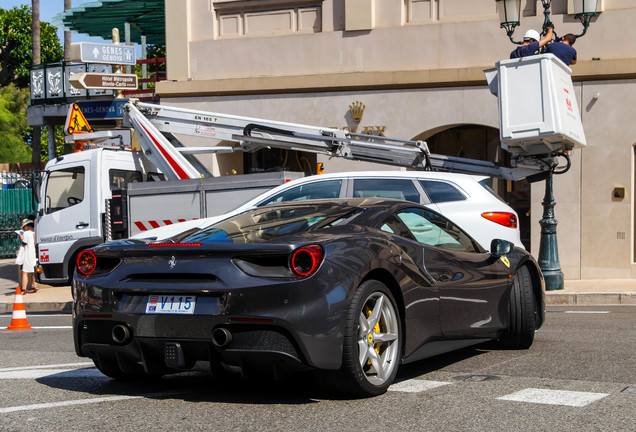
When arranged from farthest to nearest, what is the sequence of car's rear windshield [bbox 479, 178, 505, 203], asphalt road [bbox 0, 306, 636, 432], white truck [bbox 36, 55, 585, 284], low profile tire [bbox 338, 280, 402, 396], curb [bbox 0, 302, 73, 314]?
curb [bbox 0, 302, 73, 314]
white truck [bbox 36, 55, 585, 284]
car's rear windshield [bbox 479, 178, 505, 203]
low profile tire [bbox 338, 280, 402, 396]
asphalt road [bbox 0, 306, 636, 432]

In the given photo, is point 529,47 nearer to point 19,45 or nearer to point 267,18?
point 267,18

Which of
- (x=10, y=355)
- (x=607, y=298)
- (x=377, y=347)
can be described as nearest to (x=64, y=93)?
(x=607, y=298)

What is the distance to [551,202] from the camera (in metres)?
15.1

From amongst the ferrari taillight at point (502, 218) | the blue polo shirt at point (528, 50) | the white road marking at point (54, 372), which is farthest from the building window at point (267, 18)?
the white road marking at point (54, 372)

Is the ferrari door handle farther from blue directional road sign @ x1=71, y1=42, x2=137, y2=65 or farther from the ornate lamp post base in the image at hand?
blue directional road sign @ x1=71, y1=42, x2=137, y2=65

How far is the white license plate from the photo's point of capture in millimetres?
5203

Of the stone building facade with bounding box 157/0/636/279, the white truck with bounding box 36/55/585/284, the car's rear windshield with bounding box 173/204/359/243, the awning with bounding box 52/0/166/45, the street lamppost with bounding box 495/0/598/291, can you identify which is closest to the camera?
the car's rear windshield with bounding box 173/204/359/243

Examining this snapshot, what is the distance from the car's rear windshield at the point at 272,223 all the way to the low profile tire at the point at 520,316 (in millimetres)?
1916

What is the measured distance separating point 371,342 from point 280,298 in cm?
73

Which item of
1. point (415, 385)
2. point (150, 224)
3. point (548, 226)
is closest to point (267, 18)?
point (150, 224)

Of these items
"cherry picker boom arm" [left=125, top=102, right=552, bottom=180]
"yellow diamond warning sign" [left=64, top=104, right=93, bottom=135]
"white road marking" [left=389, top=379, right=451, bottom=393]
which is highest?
"yellow diamond warning sign" [left=64, top=104, right=93, bottom=135]

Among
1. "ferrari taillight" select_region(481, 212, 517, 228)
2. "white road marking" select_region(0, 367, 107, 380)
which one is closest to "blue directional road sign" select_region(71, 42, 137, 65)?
"ferrari taillight" select_region(481, 212, 517, 228)

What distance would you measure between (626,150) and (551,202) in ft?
11.3

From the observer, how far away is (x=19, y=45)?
171ft
